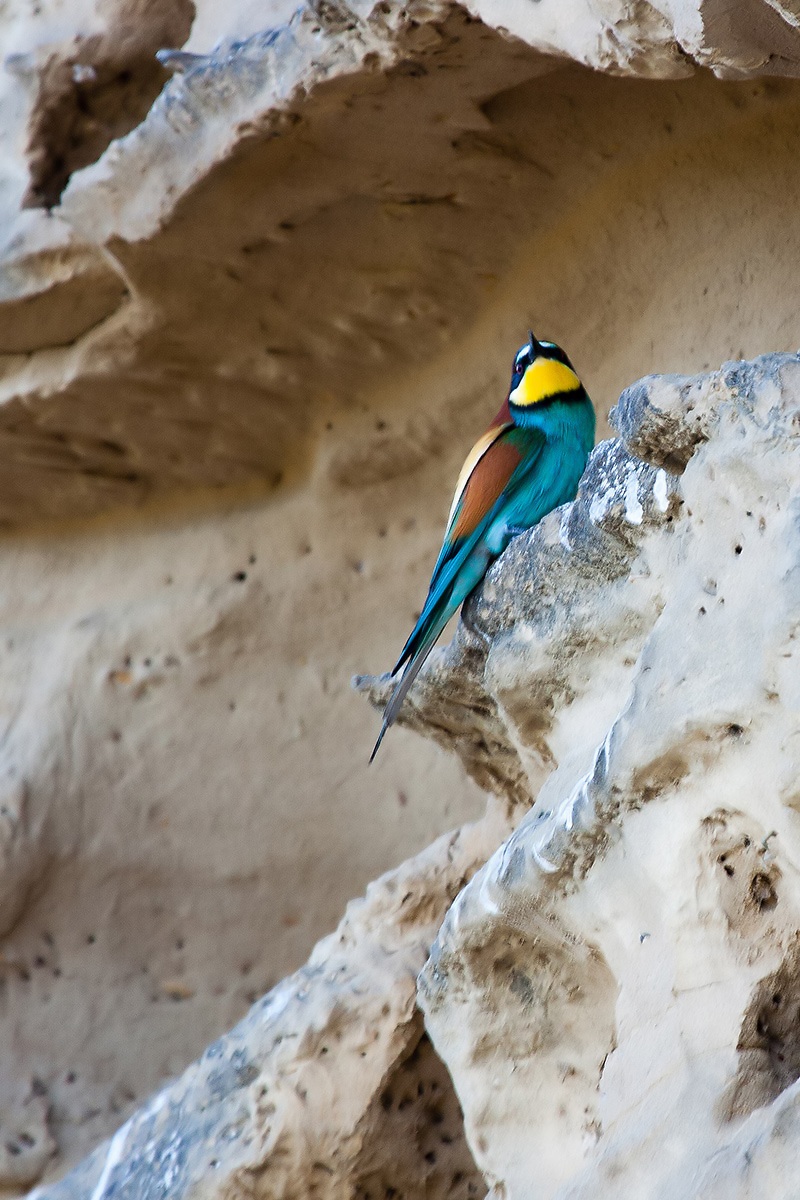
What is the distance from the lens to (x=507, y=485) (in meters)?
1.78

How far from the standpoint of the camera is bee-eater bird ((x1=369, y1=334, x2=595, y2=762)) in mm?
1677

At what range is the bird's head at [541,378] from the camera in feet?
6.26

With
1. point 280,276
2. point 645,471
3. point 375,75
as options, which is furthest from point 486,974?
point 280,276

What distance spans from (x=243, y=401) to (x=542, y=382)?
0.80m

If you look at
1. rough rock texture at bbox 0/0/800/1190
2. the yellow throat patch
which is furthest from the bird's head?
rough rock texture at bbox 0/0/800/1190

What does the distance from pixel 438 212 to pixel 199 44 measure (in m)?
0.53

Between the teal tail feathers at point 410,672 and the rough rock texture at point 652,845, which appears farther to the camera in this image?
the teal tail feathers at point 410,672

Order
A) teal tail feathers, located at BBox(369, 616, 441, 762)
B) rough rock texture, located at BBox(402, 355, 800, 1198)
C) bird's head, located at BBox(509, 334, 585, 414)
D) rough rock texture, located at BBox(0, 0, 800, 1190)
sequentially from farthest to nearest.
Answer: rough rock texture, located at BBox(0, 0, 800, 1190) < bird's head, located at BBox(509, 334, 585, 414) < teal tail feathers, located at BBox(369, 616, 441, 762) < rough rock texture, located at BBox(402, 355, 800, 1198)

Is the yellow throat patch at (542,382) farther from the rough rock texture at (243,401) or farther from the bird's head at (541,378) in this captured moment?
the rough rock texture at (243,401)

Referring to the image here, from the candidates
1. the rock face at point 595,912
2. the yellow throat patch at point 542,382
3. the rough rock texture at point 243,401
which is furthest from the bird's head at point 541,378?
the rock face at point 595,912

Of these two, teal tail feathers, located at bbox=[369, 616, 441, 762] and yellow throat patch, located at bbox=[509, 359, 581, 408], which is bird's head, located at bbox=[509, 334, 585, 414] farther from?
teal tail feathers, located at bbox=[369, 616, 441, 762]

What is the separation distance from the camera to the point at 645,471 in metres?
1.31

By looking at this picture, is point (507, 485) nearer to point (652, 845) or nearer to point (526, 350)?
point (526, 350)

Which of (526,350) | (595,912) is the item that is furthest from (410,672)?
(526,350)
